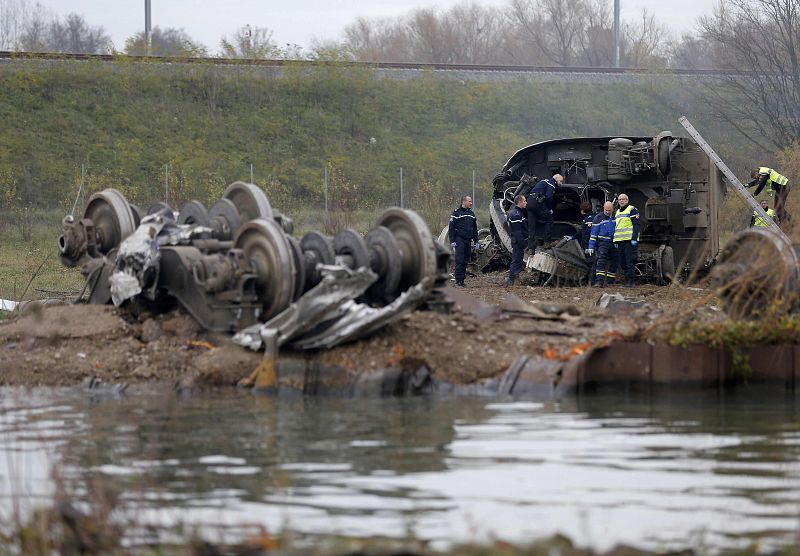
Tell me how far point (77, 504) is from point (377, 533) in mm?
1597

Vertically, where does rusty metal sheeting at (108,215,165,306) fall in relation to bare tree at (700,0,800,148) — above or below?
below

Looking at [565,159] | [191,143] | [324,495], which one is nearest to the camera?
[324,495]

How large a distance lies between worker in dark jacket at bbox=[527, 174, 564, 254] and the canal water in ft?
33.7

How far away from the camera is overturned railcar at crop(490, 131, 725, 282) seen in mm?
20594

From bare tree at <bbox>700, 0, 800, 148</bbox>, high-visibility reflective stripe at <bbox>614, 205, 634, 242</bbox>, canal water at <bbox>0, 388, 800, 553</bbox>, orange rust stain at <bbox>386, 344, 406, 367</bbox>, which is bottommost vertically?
canal water at <bbox>0, 388, 800, 553</bbox>

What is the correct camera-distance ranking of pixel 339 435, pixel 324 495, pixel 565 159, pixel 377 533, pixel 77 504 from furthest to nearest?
1. pixel 565 159
2. pixel 339 435
3. pixel 324 495
4. pixel 77 504
5. pixel 377 533

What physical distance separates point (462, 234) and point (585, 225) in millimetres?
2173

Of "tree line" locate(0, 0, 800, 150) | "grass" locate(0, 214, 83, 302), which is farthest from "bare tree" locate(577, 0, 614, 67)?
"grass" locate(0, 214, 83, 302)

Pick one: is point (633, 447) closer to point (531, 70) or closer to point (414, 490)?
point (414, 490)

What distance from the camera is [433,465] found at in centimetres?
826

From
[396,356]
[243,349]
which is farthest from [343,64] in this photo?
[396,356]

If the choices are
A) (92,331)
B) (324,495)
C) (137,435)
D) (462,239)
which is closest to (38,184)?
(462,239)

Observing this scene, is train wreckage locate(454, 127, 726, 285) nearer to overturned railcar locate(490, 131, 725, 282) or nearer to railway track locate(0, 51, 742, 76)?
overturned railcar locate(490, 131, 725, 282)

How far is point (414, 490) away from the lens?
24.5 feet
